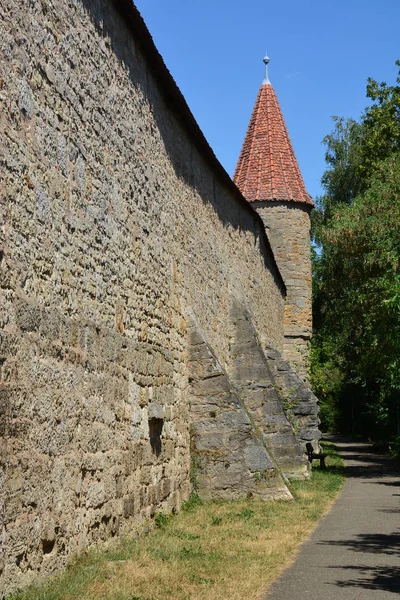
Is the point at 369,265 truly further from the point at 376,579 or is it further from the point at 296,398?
the point at 376,579

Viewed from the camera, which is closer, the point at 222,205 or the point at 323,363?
the point at 222,205

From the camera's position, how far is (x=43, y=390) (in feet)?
17.9

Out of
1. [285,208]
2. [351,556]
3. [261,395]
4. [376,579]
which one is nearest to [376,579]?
[376,579]

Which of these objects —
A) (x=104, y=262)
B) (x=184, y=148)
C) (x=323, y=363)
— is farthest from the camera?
(x=323, y=363)

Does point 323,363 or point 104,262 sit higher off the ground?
point 323,363

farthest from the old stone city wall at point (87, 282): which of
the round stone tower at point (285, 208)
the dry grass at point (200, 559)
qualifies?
the round stone tower at point (285, 208)

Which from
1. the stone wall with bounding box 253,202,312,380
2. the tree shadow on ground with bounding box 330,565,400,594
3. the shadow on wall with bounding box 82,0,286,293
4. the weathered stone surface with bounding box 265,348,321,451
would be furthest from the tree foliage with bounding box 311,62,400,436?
the tree shadow on ground with bounding box 330,565,400,594

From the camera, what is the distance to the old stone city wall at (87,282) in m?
5.14

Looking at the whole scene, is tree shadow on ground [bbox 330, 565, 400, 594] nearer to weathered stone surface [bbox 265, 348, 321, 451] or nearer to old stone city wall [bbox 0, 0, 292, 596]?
old stone city wall [bbox 0, 0, 292, 596]

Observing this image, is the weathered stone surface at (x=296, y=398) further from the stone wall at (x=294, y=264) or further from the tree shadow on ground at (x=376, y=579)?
the tree shadow on ground at (x=376, y=579)

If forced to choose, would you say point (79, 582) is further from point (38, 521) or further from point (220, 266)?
point (220, 266)

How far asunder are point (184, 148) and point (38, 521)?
7196 mm

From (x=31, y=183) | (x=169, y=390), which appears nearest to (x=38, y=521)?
(x=31, y=183)

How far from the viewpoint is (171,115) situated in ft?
34.6
